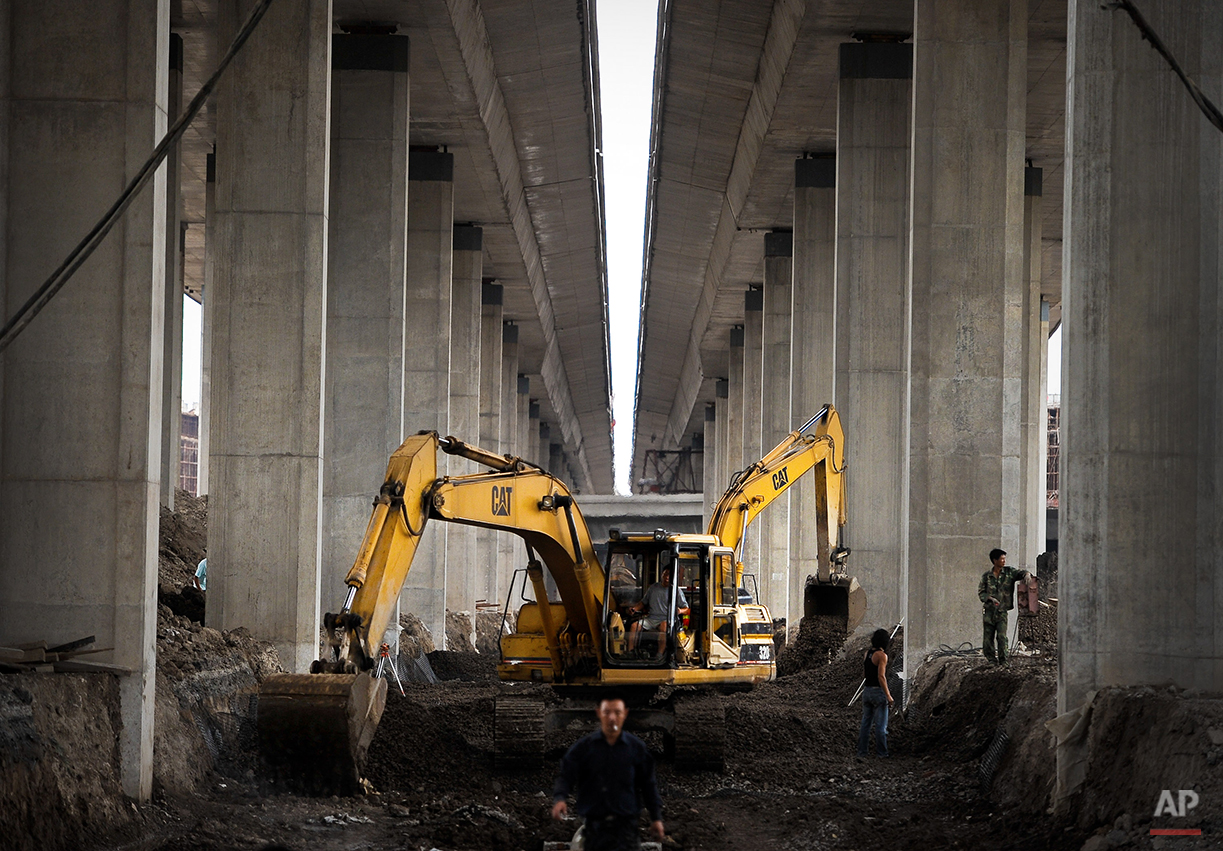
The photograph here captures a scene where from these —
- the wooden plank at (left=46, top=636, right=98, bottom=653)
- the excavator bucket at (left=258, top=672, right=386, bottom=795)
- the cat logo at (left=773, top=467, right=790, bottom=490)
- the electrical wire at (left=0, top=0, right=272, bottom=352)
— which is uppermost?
the electrical wire at (left=0, top=0, right=272, bottom=352)

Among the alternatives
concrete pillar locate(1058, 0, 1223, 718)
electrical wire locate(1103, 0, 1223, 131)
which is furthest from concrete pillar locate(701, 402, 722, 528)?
electrical wire locate(1103, 0, 1223, 131)

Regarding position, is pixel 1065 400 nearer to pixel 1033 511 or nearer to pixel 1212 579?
pixel 1212 579

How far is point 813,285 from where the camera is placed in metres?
35.3

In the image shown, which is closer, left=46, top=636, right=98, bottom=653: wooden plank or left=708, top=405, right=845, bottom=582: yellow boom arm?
left=46, top=636, right=98, bottom=653: wooden plank

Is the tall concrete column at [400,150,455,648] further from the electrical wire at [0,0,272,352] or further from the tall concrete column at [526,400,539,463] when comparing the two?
the tall concrete column at [526,400,539,463]

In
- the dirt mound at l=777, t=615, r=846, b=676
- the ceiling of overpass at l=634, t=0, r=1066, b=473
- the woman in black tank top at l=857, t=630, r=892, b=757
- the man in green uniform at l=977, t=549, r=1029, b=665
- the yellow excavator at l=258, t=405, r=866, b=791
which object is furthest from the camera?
the ceiling of overpass at l=634, t=0, r=1066, b=473

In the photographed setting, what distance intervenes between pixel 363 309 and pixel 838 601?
9.71 meters

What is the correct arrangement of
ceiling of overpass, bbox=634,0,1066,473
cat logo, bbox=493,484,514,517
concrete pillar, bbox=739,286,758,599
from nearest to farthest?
1. cat logo, bbox=493,484,514,517
2. ceiling of overpass, bbox=634,0,1066,473
3. concrete pillar, bbox=739,286,758,599

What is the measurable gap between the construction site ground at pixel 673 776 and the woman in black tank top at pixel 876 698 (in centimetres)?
30

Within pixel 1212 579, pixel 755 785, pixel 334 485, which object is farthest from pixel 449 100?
pixel 1212 579

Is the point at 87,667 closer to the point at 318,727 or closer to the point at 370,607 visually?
the point at 318,727

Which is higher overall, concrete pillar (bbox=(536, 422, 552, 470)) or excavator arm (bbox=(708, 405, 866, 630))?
concrete pillar (bbox=(536, 422, 552, 470))

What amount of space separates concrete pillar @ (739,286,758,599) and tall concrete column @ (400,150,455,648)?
46.5 ft

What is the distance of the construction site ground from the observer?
1051cm
